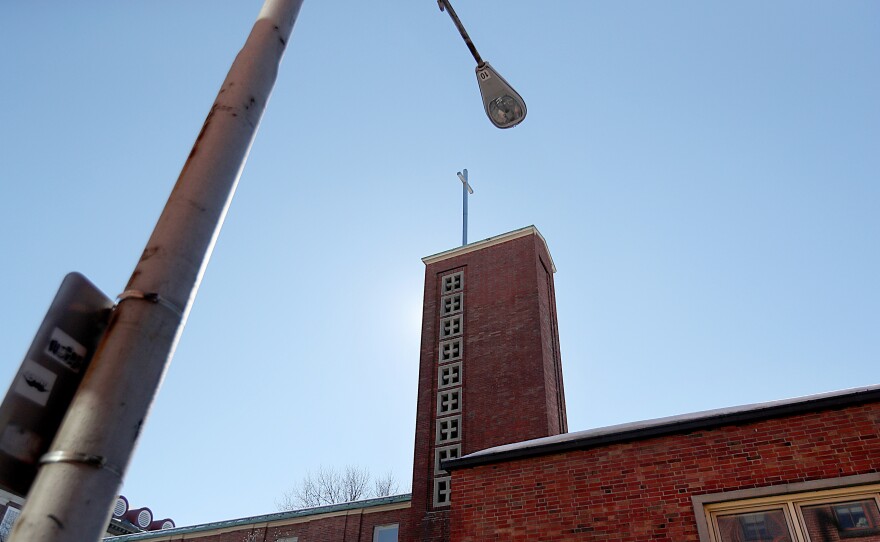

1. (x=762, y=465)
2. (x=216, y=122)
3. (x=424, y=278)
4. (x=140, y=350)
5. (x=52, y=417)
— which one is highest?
(x=424, y=278)

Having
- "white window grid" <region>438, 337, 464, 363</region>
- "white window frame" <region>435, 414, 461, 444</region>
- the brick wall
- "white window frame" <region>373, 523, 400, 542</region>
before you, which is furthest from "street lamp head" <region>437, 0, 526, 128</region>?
"white window frame" <region>373, 523, 400, 542</region>

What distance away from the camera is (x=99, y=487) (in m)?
1.98

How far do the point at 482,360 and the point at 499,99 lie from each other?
2522cm

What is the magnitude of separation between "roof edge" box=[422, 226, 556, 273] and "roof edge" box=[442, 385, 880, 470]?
77.3 feet

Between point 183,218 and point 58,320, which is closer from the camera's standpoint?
point 58,320

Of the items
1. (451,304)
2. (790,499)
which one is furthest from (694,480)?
(451,304)

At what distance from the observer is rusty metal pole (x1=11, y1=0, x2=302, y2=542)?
6.33 ft

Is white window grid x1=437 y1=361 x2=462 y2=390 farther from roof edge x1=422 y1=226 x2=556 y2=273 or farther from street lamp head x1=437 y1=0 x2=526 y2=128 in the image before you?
street lamp head x1=437 y1=0 x2=526 y2=128

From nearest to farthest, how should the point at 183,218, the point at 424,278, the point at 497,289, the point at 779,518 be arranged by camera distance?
the point at 183,218
the point at 779,518
the point at 497,289
the point at 424,278

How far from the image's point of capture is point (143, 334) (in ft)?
7.44

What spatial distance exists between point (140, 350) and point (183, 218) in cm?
60

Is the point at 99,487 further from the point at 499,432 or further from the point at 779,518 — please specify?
the point at 499,432

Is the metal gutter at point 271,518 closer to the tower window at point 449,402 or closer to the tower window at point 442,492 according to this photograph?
the tower window at point 442,492

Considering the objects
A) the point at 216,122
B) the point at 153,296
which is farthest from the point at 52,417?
the point at 216,122
